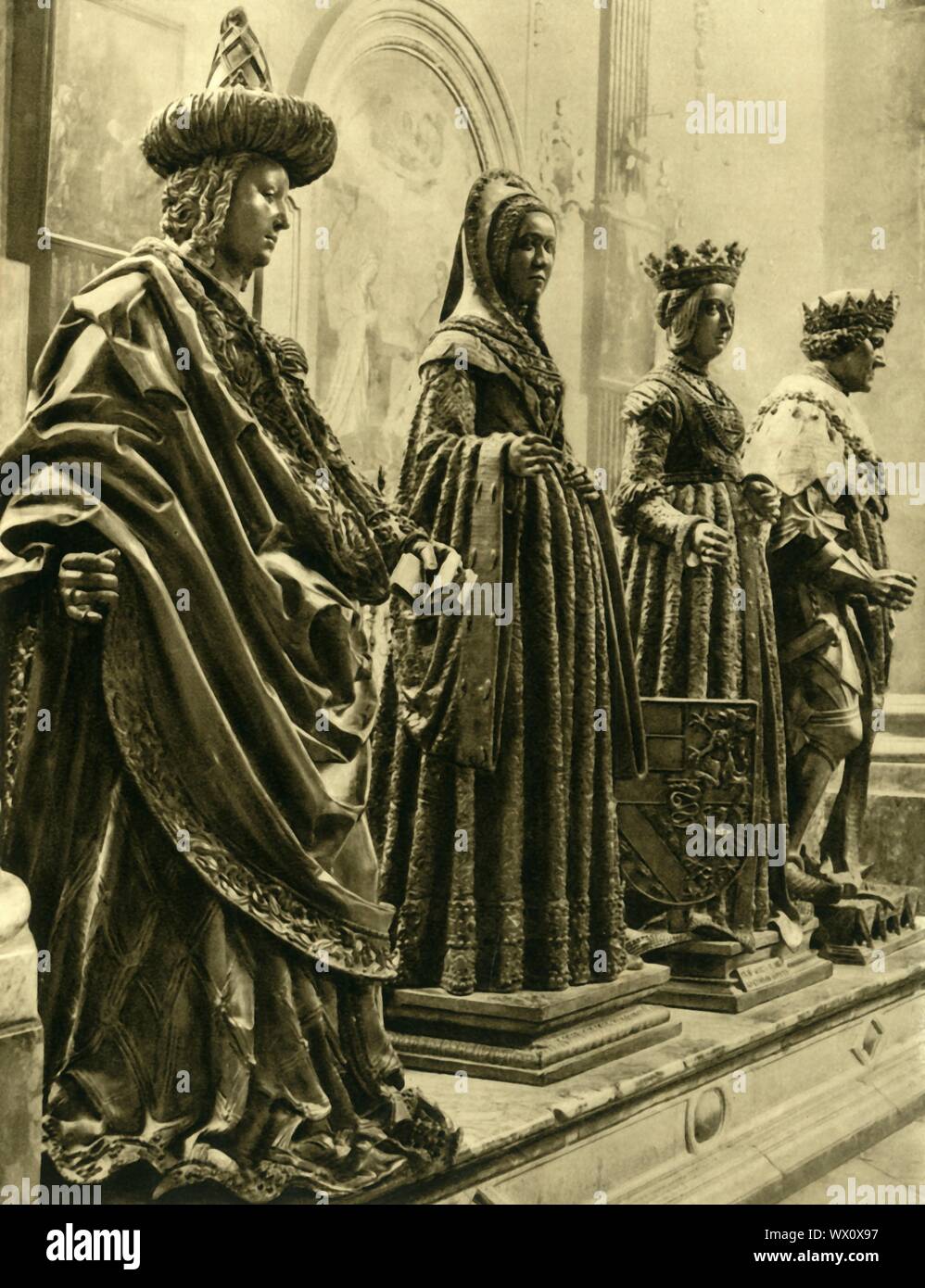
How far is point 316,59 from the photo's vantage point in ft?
18.7

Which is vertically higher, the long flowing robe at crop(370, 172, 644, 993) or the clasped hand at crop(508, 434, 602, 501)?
the clasped hand at crop(508, 434, 602, 501)

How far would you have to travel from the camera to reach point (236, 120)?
359cm

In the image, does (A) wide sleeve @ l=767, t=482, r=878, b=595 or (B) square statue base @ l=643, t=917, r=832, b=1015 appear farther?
(A) wide sleeve @ l=767, t=482, r=878, b=595

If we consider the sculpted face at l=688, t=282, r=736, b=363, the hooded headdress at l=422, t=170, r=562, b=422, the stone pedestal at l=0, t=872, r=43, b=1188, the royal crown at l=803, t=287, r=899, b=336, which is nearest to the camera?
the stone pedestal at l=0, t=872, r=43, b=1188

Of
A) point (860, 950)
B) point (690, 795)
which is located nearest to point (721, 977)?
point (690, 795)

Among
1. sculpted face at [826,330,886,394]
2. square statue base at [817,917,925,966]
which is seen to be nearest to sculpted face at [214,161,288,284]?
sculpted face at [826,330,886,394]

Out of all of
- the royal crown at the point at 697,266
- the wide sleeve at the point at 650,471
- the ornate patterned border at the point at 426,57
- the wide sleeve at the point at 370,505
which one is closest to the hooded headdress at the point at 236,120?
the wide sleeve at the point at 370,505

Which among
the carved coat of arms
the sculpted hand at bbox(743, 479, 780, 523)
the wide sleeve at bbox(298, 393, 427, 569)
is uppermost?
the sculpted hand at bbox(743, 479, 780, 523)

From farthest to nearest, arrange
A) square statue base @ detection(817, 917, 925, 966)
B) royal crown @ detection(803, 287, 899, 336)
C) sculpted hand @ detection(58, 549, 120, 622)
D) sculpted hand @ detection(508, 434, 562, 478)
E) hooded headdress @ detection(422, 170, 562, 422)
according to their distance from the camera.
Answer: royal crown @ detection(803, 287, 899, 336) < square statue base @ detection(817, 917, 925, 966) < hooded headdress @ detection(422, 170, 562, 422) < sculpted hand @ detection(508, 434, 562, 478) < sculpted hand @ detection(58, 549, 120, 622)

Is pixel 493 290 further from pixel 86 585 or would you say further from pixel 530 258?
pixel 86 585

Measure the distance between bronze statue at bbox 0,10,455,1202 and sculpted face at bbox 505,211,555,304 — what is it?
119 cm

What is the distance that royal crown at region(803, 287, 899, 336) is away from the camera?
265 inches

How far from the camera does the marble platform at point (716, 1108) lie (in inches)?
161

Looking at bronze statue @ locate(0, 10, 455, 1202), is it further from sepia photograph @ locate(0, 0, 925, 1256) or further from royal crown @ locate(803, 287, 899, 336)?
royal crown @ locate(803, 287, 899, 336)
